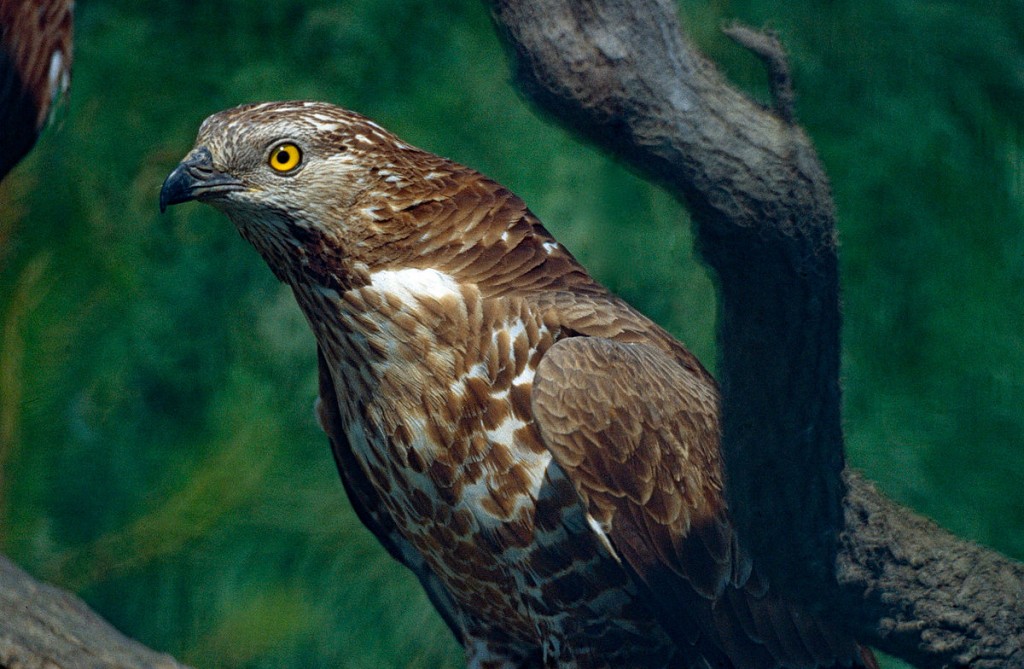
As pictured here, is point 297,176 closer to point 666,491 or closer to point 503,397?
point 503,397

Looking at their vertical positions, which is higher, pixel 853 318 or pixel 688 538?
pixel 853 318

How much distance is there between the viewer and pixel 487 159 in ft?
9.54

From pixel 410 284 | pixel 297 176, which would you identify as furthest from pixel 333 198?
pixel 410 284

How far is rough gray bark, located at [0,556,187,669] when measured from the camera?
5.88ft

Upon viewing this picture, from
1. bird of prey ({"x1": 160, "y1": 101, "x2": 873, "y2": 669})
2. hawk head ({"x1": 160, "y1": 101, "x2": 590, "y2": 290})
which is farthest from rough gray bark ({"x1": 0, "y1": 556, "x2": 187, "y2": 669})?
hawk head ({"x1": 160, "y1": 101, "x2": 590, "y2": 290})

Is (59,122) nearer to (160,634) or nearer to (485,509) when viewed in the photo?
(160,634)

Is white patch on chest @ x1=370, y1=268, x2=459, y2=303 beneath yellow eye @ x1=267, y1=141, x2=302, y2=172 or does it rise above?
beneath

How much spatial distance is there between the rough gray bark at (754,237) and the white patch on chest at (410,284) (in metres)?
0.44

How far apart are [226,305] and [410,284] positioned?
1.62 metres

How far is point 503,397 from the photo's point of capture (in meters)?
1.63

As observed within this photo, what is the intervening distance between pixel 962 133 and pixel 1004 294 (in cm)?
36

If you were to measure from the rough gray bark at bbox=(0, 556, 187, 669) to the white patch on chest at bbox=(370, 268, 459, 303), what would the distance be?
2.81 ft

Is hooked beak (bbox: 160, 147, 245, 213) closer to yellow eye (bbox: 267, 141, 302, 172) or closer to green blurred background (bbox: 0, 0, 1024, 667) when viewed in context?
yellow eye (bbox: 267, 141, 302, 172)

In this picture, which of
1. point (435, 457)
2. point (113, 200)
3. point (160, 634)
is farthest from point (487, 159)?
point (160, 634)
